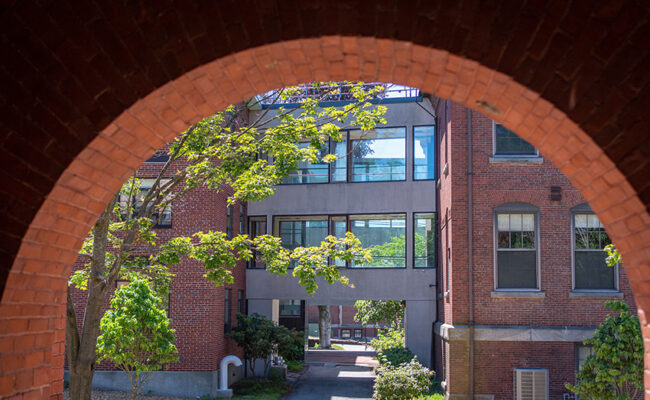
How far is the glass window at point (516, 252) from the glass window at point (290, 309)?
57.1 feet

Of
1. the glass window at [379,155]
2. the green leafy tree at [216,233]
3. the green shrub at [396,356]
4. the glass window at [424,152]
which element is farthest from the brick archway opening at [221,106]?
the glass window at [379,155]

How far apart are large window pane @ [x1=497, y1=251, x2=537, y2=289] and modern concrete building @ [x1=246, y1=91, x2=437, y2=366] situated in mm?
5561

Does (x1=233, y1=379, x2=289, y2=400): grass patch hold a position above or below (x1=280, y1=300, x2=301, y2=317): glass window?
below

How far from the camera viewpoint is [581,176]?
3805 millimetres

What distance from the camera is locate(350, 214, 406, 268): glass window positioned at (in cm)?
2380

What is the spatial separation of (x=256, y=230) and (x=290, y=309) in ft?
28.9

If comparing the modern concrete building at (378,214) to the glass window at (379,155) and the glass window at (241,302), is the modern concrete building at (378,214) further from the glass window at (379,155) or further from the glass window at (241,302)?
the glass window at (241,302)

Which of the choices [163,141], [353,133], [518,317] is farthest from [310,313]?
[163,141]

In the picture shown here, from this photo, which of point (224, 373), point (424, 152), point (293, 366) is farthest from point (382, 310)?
point (224, 373)

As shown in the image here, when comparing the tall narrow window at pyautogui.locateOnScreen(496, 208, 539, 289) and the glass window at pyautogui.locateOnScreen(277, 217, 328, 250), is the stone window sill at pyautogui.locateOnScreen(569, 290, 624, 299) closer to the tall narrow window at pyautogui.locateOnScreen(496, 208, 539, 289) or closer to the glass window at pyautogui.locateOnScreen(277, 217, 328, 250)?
the tall narrow window at pyautogui.locateOnScreen(496, 208, 539, 289)

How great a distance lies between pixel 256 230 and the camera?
86.1 feet

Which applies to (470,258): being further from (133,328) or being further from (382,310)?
(382,310)

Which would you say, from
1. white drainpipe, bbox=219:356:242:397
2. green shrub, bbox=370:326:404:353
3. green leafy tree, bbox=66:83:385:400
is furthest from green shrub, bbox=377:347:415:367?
green leafy tree, bbox=66:83:385:400

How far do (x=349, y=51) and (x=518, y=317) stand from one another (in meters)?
15.2
